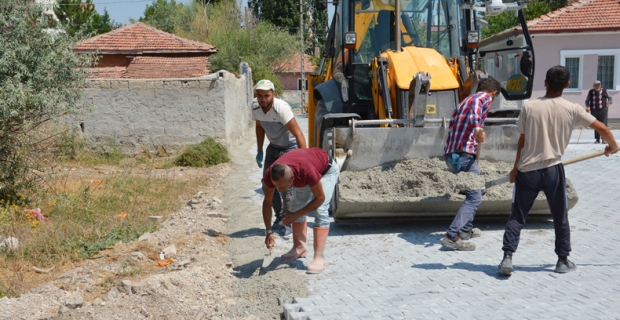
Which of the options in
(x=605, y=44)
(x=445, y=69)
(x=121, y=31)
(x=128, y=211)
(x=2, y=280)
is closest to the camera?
(x=2, y=280)

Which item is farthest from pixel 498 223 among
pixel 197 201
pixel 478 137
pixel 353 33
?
pixel 197 201

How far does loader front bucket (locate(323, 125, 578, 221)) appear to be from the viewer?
7.73 metres

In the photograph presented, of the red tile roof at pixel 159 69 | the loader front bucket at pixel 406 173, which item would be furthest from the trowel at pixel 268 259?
→ the red tile roof at pixel 159 69

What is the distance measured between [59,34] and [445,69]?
5.39 m

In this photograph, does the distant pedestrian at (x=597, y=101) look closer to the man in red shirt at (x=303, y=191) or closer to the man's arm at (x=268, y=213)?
the man in red shirt at (x=303, y=191)

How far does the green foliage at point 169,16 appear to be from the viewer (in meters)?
56.2

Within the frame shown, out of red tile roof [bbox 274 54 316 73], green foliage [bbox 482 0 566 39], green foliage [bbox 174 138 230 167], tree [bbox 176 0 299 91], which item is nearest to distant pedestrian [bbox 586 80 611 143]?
green foliage [bbox 174 138 230 167]

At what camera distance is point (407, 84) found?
324 inches

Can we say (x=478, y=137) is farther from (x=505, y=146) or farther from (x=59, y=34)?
(x=59, y=34)

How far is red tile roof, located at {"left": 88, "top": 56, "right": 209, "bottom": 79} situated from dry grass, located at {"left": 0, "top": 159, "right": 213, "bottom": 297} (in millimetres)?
11210

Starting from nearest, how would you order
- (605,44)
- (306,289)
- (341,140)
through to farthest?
(306,289), (341,140), (605,44)

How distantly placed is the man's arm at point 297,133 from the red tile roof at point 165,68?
17.7 metres

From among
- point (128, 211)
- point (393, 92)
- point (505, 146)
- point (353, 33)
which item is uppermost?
point (353, 33)

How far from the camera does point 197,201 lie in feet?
33.1
